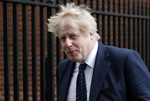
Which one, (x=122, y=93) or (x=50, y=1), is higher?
(x=50, y=1)

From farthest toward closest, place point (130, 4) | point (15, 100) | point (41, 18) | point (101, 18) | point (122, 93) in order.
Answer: point (130, 4) < point (101, 18) < point (41, 18) < point (15, 100) < point (122, 93)

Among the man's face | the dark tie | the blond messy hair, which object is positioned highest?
the blond messy hair

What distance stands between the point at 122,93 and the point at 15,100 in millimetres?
1843

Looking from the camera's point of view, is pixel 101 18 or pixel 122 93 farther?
pixel 101 18

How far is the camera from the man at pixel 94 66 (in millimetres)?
2609

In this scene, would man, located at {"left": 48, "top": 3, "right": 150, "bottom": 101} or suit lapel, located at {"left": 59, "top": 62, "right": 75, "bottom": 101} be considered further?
suit lapel, located at {"left": 59, "top": 62, "right": 75, "bottom": 101}

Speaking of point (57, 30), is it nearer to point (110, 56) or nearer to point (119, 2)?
point (110, 56)

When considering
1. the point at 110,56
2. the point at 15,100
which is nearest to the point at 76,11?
the point at 110,56

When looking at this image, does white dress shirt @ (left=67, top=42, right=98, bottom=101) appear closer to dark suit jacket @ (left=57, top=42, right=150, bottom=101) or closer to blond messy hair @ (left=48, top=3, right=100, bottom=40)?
dark suit jacket @ (left=57, top=42, right=150, bottom=101)

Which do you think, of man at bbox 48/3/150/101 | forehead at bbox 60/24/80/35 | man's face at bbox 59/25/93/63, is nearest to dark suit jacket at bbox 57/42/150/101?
man at bbox 48/3/150/101

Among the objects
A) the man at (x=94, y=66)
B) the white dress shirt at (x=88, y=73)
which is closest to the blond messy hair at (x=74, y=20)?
the man at (x=94, y=66)

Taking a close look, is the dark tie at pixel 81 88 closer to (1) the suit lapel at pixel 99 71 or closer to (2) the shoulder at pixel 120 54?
(1) the suit lapel at pixel 99 71

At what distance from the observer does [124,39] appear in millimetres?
5867

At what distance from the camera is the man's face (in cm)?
263
